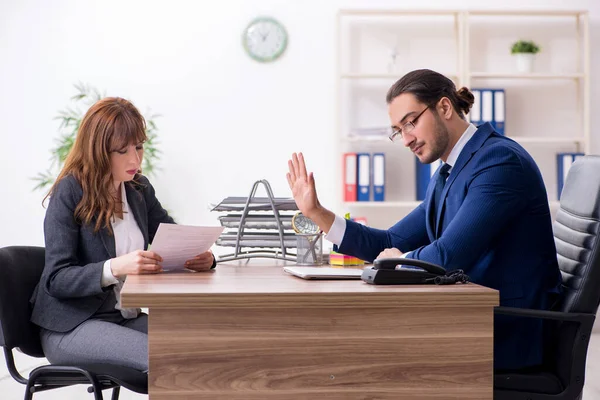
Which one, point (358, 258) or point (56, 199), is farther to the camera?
point (358, 258)

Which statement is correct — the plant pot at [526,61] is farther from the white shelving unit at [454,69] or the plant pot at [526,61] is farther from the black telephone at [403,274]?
the black telephone at [403,274]

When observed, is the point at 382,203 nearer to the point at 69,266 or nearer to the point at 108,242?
the point at 108,242

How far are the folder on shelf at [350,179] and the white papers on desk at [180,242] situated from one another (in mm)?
2580

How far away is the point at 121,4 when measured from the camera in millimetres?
5035

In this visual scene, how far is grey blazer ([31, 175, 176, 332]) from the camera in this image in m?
2.07

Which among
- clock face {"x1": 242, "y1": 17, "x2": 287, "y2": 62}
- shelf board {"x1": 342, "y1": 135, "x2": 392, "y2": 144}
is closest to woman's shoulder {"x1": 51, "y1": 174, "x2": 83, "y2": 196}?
shelf board {"x1": 342, "y1": 135, "x2": 392, "y2": 144}

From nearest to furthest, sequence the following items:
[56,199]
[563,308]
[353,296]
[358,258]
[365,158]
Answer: [353,296], [563,308], [56,199], [358,258], [365,158]

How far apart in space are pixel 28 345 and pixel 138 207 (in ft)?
1.77

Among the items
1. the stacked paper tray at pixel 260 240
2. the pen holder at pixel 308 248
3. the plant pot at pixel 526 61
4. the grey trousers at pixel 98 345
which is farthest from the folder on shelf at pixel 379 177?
the grey trousers at pixel 98 345

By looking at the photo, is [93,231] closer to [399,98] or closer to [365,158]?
[399,98]

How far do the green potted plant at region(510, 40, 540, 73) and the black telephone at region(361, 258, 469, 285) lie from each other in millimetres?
3437

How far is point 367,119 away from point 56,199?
3.16 metres

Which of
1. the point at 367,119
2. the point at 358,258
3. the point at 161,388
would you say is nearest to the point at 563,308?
the point at 358,258

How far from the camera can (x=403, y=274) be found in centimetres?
177
